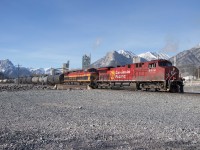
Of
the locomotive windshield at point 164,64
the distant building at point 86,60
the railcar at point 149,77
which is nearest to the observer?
the railcar at point 149,77

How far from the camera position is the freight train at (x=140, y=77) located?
95.7 ft

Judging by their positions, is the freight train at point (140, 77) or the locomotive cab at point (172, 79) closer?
the locomotive cab at point (172, 79)

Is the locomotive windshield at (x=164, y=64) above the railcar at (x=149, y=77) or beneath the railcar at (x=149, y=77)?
above

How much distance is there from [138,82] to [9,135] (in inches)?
996

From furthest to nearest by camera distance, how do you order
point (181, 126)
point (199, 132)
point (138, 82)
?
point (138, 82) < point (181, 126) < point (199, 132)

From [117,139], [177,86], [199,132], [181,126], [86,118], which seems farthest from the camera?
[177,86]

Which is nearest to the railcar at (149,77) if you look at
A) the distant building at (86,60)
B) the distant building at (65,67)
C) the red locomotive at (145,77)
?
the red locomotive at (145,77)

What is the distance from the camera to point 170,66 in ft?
99.3

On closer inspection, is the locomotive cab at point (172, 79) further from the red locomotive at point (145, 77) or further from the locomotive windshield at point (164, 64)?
the locomotive windshield at point (164, 64)

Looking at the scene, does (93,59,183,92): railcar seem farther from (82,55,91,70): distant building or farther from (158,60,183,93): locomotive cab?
(82,55,91,70): distant building

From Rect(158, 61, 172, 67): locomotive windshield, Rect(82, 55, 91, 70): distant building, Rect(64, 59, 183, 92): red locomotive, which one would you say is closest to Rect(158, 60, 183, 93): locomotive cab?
Rect(64, 59, 183, 92): red locomotive

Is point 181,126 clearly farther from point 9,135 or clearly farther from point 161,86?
point 161,86

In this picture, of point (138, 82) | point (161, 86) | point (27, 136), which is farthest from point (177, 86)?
point (27, 136)

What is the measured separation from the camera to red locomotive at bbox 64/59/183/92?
29.1 m
